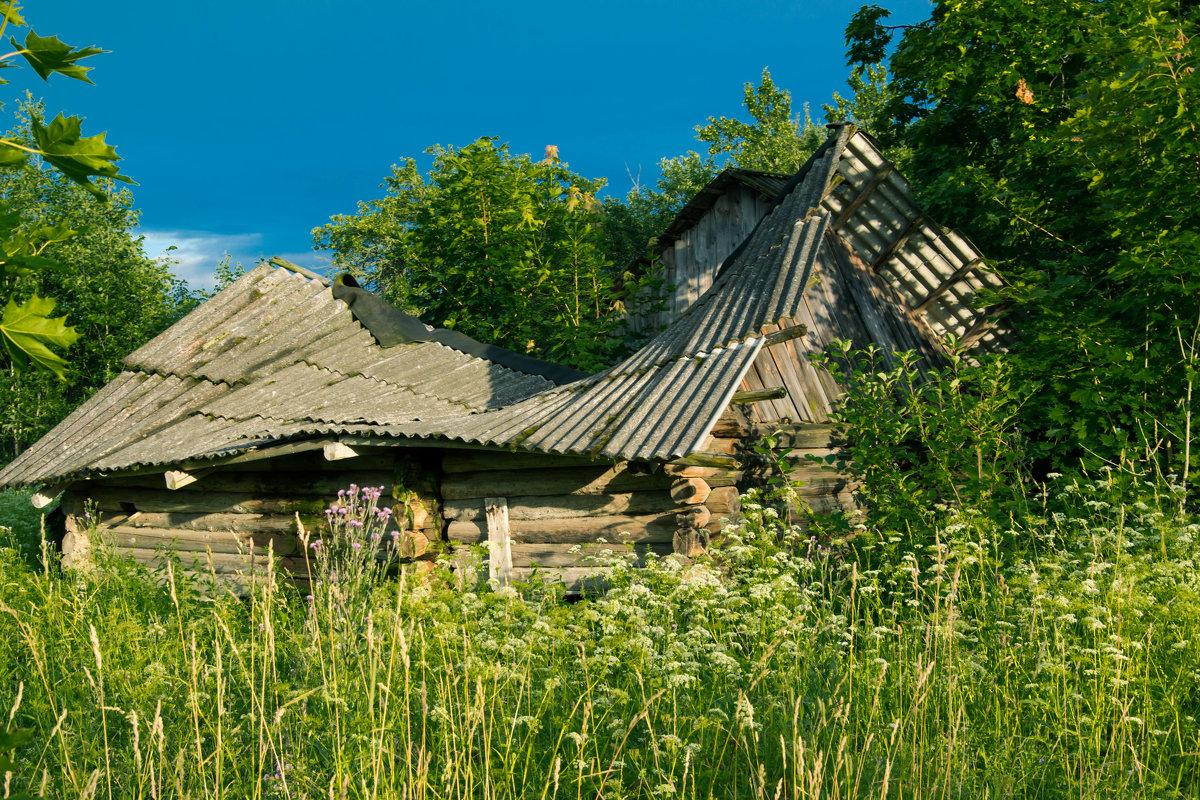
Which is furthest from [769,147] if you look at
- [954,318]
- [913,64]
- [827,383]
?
[827,383]

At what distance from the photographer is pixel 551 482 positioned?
6.74 m

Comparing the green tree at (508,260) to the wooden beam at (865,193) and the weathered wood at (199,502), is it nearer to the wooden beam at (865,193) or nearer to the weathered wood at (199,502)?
the wooden beam at (865,193)

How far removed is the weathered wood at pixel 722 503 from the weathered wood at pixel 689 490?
1.99 feet

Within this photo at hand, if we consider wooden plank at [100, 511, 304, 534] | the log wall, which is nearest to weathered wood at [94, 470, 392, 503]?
the log wall

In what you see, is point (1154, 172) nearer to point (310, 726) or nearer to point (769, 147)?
point (310, 726)

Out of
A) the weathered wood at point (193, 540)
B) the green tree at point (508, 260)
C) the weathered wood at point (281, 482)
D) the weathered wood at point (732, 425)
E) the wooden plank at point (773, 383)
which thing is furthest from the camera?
the green tree at point (508, 260)

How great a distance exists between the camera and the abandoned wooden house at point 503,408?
6.37 meters

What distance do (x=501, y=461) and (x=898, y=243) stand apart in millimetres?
6289

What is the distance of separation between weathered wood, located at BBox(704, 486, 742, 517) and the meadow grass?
1.49 metres

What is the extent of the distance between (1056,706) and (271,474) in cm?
734

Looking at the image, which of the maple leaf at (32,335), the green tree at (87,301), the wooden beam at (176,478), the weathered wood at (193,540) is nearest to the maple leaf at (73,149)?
the maple leaf at (32,335)

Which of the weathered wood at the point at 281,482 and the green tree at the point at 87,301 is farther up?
the green tree at the point at 87,301

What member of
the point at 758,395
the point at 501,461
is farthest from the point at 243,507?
the point at 758,395

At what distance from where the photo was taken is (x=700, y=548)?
6094mm
